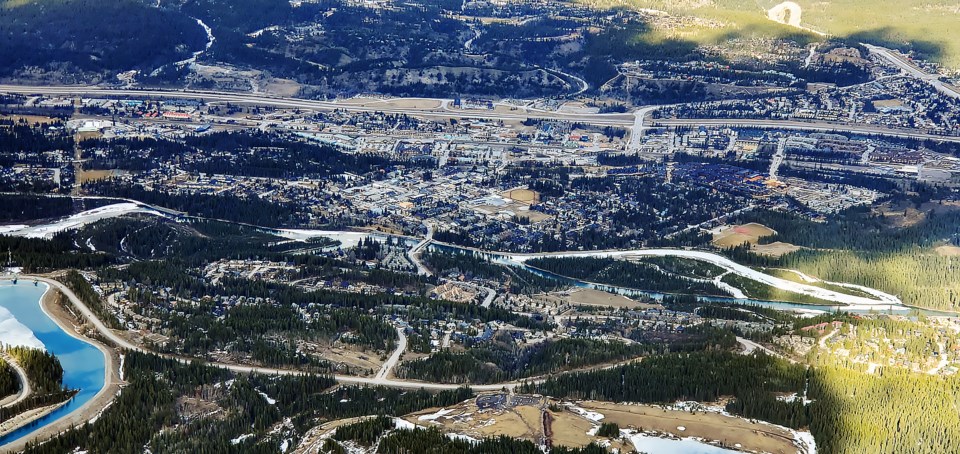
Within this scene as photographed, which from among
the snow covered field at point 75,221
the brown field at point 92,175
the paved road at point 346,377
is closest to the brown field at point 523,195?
the snow covered field at point 75,221

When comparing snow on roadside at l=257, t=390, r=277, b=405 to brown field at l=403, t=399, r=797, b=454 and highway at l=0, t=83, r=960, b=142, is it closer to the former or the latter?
brown field at l=403, t=399, r=797, b=454

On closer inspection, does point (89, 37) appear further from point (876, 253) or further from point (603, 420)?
point (603, 420)

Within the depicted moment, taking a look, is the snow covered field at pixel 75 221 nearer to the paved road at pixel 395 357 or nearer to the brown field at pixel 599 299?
the paved road at pixel 395 357

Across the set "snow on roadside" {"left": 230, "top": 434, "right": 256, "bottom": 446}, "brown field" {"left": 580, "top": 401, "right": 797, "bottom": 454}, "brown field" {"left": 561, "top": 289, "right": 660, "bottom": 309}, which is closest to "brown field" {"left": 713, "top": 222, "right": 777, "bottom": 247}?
"brown field" {"left": 561, "top": 289, "right": 660, "bottom": 309}

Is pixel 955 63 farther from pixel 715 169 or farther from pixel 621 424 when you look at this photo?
pixel 621 424

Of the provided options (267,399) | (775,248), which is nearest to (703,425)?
(267,399)

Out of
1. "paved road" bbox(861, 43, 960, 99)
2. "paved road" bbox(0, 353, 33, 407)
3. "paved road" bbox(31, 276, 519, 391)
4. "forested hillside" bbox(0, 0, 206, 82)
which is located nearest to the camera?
"paved road" bbox(0, 353, 33, 407)

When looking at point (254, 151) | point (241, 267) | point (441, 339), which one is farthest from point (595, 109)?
point (441, 339)
